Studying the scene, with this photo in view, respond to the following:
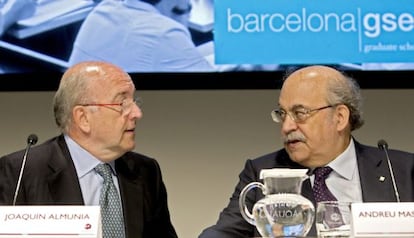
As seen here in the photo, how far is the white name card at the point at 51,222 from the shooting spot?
1.96m

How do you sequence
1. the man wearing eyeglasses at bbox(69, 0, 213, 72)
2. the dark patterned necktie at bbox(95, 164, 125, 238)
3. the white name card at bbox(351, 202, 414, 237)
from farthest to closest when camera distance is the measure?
the man wearing eyeglasses at bbox(69, 0, 213, 72)
the dark patterned necktie at bbox(95, 164, 125, 238)
the white name card at bbox(351, 202, 414, 237)

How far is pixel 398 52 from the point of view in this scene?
3385 mm

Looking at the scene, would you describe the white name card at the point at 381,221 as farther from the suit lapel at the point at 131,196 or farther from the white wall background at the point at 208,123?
the white wall background at the point at 208,123

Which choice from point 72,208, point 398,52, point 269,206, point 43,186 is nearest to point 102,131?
point 43,186

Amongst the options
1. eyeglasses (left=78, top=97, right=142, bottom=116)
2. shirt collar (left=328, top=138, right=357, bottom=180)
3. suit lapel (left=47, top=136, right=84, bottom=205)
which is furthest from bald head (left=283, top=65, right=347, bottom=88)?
suit lapel (left=47, top=136, right=84, bottom=205)

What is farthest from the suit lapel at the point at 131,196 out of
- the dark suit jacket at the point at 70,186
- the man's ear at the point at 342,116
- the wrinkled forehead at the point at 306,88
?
the man's ear at the point at 342,116

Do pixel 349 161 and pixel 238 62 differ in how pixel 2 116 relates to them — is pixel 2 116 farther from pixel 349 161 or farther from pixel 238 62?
pixel 349 161

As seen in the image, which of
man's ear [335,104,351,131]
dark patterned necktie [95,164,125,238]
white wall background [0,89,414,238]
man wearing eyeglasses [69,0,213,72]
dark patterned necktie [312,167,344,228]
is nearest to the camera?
dark patterned necktie [95,164,125,238]

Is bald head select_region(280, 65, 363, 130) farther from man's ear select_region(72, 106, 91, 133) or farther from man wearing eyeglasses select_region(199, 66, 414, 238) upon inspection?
man's ear select_region(72, 106, 91, 133)

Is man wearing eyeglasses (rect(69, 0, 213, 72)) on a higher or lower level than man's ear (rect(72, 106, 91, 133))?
higher

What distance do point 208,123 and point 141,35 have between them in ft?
1.82

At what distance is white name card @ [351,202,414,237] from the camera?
1.95 meters

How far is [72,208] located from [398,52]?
6.20 feet

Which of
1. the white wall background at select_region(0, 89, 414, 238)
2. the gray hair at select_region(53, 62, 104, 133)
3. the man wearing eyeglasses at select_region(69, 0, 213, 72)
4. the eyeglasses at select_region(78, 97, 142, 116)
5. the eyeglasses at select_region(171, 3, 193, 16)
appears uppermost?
the eyeglasses at select_region(171, 3, 193, 16)
